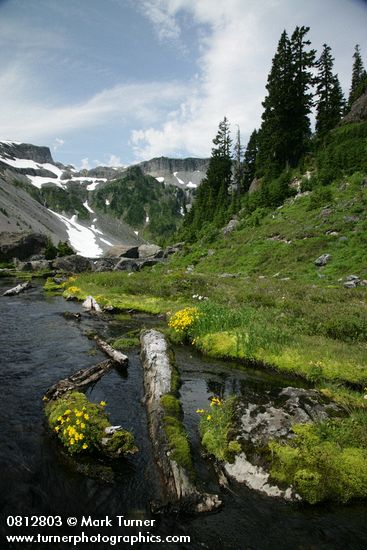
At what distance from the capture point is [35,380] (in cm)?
1323

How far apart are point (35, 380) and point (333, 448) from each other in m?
10.6

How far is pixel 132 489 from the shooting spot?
7.85 meters

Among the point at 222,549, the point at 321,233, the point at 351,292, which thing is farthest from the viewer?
the point at 321,233

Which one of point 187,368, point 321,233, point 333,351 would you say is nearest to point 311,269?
point 321,233

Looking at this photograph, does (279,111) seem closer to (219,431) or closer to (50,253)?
(219,431)

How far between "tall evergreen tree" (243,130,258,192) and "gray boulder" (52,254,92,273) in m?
38.1

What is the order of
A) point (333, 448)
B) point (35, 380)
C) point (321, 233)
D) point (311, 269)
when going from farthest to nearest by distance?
point (321, 233)
point (311, 269)
point (35, 380)
point (333, 448)

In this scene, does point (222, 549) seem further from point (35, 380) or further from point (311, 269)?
point (311, 269)

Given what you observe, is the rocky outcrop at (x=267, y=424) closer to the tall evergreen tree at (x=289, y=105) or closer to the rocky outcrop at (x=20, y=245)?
the tall evergreen tree at (x=289, y=105)

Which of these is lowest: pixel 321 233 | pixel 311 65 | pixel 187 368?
pixel 187 368

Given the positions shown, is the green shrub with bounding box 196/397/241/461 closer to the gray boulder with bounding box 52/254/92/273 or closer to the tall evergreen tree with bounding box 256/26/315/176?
the tall evergreen tree with bounding box 256/26/315/176

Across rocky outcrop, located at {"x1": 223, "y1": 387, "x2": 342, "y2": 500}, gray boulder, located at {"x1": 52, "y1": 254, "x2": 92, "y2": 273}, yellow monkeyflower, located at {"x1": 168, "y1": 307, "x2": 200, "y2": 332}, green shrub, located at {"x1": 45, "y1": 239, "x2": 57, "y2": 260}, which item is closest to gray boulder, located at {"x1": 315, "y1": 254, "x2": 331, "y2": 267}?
yellow monkeyflower, located at {"x1": 168, "y1": 307, "x2": 200, "y2": 332}

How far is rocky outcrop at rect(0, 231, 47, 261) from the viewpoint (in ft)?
291

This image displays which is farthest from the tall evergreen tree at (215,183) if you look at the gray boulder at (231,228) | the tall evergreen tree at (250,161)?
the gray boulder at (231,228)
